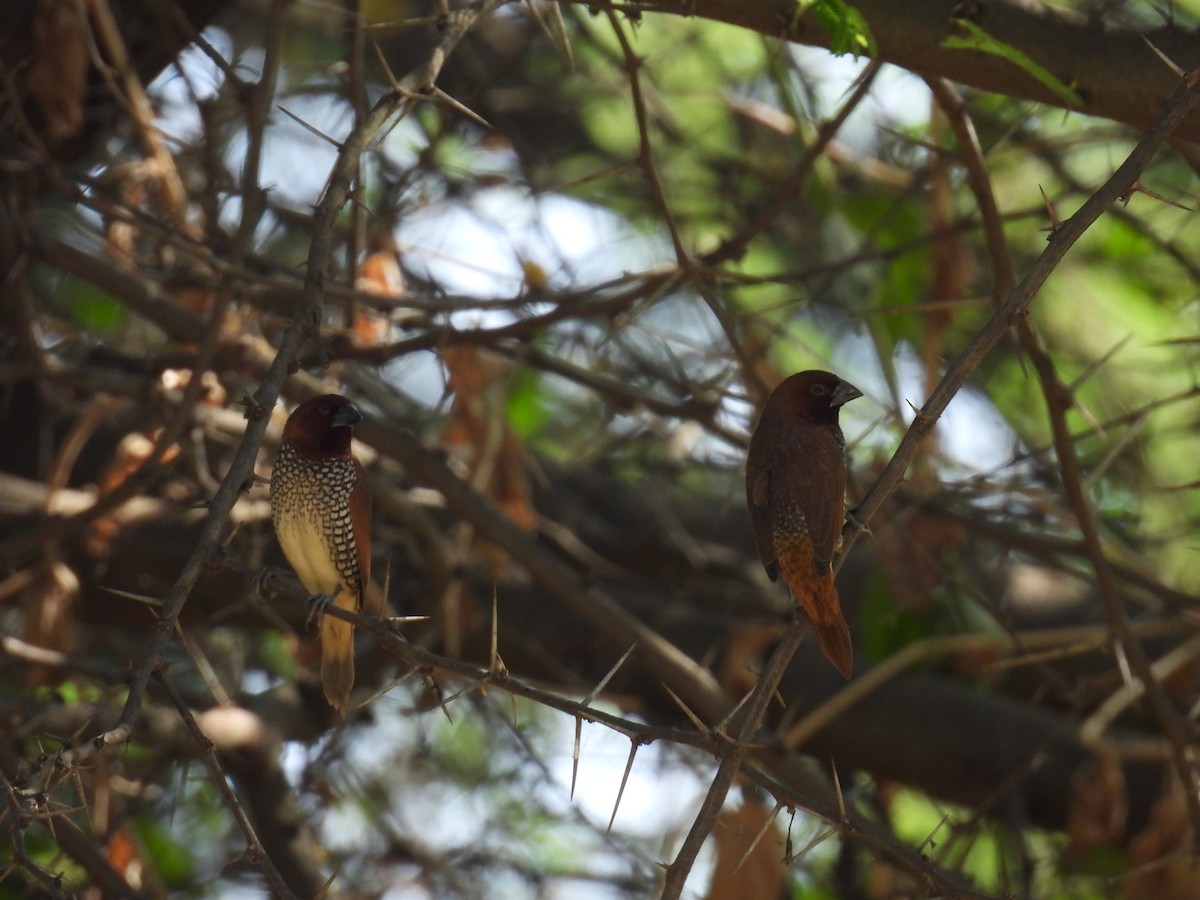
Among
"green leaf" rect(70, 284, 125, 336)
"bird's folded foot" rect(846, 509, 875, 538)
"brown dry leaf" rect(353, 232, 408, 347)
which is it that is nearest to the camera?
"bird's folded foot" rect(846, 509, 875, 538)

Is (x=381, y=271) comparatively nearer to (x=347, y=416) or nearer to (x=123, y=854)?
(x=347, y=416)

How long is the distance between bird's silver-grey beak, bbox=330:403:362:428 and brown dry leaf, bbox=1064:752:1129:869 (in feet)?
10.2

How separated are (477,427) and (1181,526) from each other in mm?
3188

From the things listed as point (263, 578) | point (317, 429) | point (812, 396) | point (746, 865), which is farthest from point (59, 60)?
point (746, 865)

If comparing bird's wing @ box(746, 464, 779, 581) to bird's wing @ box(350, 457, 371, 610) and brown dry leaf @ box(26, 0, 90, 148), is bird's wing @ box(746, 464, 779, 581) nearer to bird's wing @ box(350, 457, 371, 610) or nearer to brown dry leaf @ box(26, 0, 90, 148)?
bird's wing @ box(350, 457, 371, 610)

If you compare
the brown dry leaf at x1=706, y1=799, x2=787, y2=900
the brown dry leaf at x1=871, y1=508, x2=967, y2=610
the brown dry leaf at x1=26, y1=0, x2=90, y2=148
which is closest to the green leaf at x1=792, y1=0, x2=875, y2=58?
the brown dry leaf at x1=871, y1=508, x2=967, y2=610

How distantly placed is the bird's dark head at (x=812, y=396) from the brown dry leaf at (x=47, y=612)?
2.47 meters

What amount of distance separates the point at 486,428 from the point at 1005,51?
2315 mm

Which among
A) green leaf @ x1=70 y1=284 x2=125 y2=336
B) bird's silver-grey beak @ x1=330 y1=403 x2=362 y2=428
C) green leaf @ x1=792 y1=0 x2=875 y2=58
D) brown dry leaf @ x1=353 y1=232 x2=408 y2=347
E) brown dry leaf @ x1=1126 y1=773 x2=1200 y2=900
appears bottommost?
brown dry leaf @ x1=1126 y1=773 x2=1200 y2=900

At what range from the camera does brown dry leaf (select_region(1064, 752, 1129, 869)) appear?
16.5 ft

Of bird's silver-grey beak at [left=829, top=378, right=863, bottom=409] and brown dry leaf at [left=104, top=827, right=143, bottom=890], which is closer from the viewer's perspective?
bird's silver-grey beak at [left=829, top=378, right=863, bottom=409]

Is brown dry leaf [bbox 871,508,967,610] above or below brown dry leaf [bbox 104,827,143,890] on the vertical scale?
above

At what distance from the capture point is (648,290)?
177 inches

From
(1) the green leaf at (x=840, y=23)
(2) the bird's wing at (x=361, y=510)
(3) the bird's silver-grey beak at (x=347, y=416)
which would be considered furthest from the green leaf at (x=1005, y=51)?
(2) the bird's wing at (x=361, y=510)
